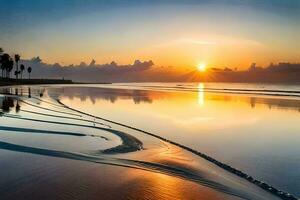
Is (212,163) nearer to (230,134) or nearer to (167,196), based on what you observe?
(167,196)

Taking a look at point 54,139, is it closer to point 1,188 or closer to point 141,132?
point 141,132

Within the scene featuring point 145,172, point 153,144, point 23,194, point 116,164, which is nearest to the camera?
point 23,194

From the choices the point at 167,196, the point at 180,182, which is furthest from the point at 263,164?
the point at 167,196

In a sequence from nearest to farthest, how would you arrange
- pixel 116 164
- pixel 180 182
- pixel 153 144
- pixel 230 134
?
pixel 180 182 < pixel 116 164 < pixel 153 144 < pixel 230 134

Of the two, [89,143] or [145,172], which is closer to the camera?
[145,172]

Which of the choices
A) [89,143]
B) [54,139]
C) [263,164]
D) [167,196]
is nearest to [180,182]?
[167,196]

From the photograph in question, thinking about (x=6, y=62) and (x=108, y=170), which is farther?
(x=6, y=62)

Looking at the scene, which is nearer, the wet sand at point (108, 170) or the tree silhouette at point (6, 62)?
the wet sand at point (108, 170)

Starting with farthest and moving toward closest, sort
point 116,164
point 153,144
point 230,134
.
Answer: point 230,134 → point 153,144 → point 116,164

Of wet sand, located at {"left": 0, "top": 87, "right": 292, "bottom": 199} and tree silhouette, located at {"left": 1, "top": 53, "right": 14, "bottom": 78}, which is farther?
tree silhouette, located at {"left": 1, "top": 53, "right": 14, "bottom": 78}
